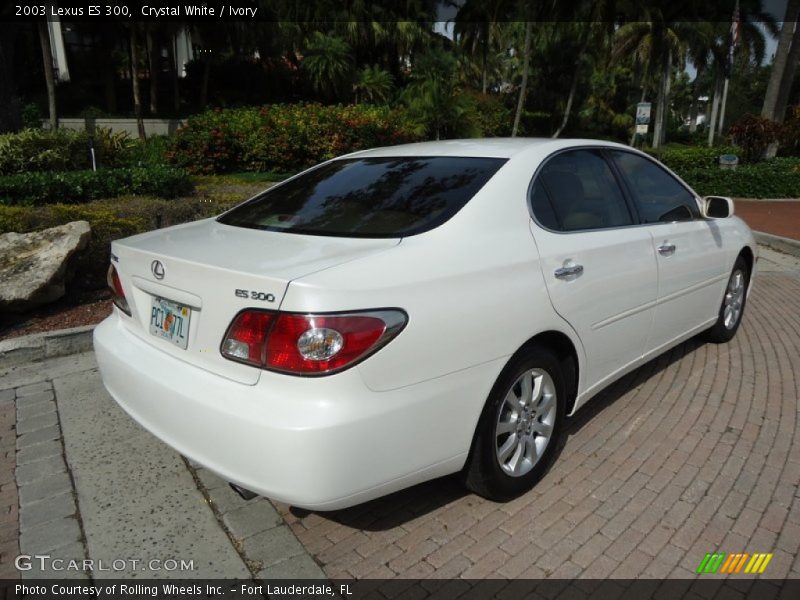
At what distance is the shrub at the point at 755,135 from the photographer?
63.0 ft

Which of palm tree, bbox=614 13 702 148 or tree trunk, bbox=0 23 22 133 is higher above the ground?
palm tree, bbox=614 13 702 148

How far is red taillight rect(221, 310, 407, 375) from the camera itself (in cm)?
195

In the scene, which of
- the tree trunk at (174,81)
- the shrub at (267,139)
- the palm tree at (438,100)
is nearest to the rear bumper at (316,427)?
the shrub at (267,139)

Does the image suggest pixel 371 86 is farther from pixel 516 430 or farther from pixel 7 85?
pixel 516 430

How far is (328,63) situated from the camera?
23.6 m

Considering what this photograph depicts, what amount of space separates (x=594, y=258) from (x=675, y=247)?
98cm

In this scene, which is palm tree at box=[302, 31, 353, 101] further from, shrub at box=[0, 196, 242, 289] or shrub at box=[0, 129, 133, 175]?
shrub at box=[0, 196, 242, 289]

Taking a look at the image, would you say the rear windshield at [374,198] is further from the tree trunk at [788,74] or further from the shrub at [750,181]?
the tree trunk at [788,74]

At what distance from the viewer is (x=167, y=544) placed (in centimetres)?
247

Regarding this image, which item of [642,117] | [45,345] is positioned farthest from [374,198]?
[642,117]

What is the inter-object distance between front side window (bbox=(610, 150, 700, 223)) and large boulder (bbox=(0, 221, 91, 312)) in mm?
4500

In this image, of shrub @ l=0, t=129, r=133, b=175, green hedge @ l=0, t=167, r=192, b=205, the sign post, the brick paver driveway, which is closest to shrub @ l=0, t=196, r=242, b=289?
green hedge @ l=0, t=167, r=192, b=205

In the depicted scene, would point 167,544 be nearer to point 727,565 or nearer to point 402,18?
point 727,565

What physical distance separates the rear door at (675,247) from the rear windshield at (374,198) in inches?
49.1
